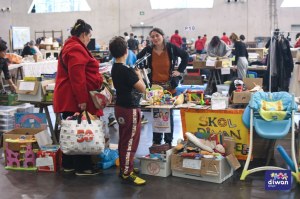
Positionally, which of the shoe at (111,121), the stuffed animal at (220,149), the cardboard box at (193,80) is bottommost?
the shoe at (111,121)

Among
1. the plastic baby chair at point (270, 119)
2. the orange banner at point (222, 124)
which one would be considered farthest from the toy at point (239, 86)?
the plastic baby chair at point (270, 119)

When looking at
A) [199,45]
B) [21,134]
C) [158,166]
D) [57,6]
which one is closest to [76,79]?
[158,166]

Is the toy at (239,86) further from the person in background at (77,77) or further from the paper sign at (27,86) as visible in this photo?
the paper sign at (27,86)

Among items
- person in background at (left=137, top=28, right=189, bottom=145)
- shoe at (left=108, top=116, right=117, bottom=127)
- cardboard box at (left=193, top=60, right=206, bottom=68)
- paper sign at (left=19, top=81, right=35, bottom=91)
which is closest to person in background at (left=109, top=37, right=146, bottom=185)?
person in background at (left=137, top=28, right=189, bottom=145)

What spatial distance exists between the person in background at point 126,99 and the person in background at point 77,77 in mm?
286

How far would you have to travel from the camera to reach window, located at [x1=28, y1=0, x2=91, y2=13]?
62.8 feet

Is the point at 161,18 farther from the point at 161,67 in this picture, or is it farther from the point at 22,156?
the point at 22,156

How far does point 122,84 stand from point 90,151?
0.64m

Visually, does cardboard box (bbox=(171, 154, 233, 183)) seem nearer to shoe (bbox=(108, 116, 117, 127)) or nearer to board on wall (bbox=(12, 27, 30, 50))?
shoe (bbox=(108, 116, 117, 127))

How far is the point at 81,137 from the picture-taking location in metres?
3.53

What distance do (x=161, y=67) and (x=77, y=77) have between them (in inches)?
45.3

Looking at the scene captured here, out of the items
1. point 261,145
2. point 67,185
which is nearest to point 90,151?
point 67,185

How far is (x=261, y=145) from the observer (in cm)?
425

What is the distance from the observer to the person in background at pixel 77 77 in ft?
11.7
